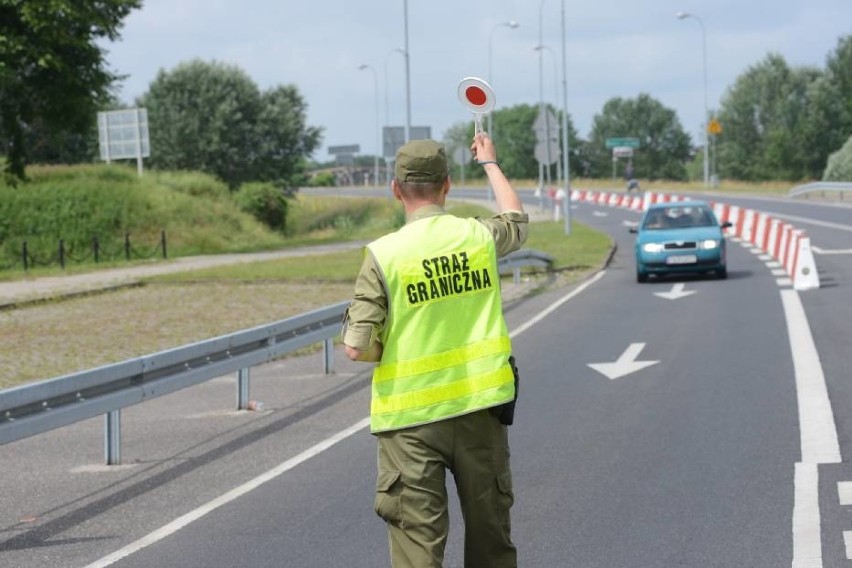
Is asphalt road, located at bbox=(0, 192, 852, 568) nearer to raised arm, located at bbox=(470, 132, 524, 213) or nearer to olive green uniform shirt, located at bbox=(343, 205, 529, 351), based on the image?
raised arm, located at bbox=(470, 132, 524, 213)

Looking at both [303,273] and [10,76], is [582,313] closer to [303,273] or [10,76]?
[303,273]

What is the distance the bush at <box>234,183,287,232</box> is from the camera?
57.3 metres

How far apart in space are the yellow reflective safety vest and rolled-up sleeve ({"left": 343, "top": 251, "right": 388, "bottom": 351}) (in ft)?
0.10

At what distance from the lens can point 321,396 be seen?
13.3m

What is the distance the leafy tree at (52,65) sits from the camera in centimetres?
3678

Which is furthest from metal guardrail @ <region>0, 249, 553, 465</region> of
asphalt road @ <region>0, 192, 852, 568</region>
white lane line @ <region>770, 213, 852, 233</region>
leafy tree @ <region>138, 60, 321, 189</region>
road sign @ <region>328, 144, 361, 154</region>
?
road sign @ <region>328, 144, 361, 154</region>

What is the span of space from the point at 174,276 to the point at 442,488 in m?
27.7

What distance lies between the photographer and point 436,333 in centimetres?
465

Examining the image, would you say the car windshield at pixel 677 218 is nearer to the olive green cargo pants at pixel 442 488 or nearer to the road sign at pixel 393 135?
the olive green cargo pants at pixel 442 488

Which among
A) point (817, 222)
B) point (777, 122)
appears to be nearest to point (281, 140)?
point (817, 222)

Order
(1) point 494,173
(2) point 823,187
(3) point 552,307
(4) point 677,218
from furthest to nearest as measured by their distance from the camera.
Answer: (2) point 823,187 → (4) point 677,218 → (3) point 552,307 → (1) point 494,173

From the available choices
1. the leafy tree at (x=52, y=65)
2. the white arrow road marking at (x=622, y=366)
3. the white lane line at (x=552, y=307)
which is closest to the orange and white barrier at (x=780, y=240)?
the white lane line at (x=552, y=307)

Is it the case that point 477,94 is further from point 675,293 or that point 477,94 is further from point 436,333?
point 675,293

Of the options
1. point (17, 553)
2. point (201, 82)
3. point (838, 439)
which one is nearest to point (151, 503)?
point (17, 553)
